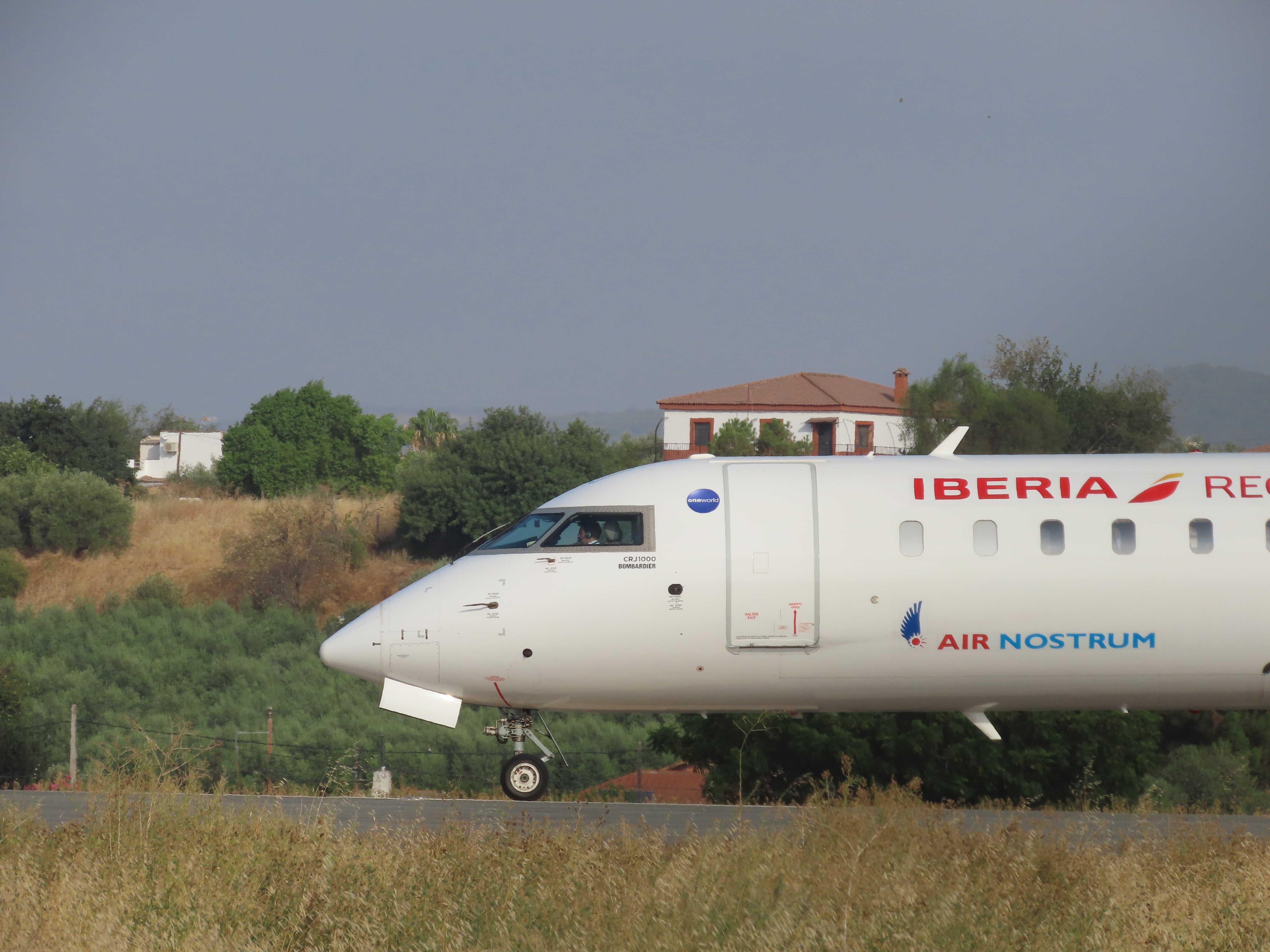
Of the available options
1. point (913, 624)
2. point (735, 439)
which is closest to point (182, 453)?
point (735, 439)

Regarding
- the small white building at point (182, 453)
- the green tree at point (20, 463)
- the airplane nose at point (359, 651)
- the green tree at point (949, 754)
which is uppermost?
the small white building at point (182, 453)

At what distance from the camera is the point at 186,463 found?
147500 millimetres

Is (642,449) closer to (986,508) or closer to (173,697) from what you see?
(173,697)

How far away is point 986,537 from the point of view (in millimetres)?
14594

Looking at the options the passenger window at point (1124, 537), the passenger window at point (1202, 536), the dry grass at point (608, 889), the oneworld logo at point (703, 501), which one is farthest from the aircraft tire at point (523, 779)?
the passenger window at point (1202, 536)

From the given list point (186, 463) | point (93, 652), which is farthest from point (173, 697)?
point (186, 463)

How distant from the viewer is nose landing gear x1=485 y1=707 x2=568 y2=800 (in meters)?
15.5

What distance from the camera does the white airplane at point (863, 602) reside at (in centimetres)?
1448

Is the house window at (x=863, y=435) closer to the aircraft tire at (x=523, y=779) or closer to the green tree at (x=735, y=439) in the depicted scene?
the green tree at (x=735, y=439)

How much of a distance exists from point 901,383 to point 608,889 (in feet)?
274

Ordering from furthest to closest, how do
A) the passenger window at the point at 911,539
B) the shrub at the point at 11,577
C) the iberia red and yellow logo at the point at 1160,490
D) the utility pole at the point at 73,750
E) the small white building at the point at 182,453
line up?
1. the small white building at the point at 182,453
2. the shrub at the point at 11,577
3. the utility pole at the point at 73,750
4. the iberia red and yellow logo at the point at 1160,490
5. the passenger window at the point at 911,539

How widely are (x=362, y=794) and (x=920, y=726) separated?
9214 mm

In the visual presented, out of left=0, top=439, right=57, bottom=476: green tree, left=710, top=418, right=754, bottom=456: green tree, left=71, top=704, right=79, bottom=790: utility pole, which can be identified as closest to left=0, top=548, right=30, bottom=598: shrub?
left=0, top=439, right=57, bottom=476: green tree

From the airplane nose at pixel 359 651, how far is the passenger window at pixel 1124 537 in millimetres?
8166
